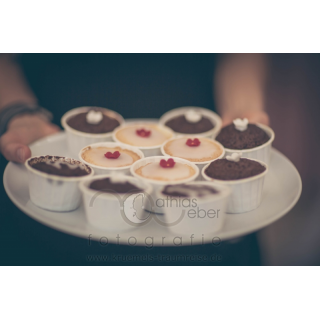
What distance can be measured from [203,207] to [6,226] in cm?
67

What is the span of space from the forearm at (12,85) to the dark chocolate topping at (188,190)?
853 mm

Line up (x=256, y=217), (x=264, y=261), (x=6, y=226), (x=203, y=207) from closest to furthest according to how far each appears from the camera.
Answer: (x=203, y=207), (x=256, y=217), (x=6, y=226), (x=264, y=261)

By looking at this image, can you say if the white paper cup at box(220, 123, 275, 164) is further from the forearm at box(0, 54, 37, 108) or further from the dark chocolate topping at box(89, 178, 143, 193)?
the forearm at box(0, 54, 37, 108)

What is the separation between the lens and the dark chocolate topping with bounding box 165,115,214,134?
58.1 inches

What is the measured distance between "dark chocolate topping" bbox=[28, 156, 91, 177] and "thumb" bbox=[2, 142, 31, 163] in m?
0.08

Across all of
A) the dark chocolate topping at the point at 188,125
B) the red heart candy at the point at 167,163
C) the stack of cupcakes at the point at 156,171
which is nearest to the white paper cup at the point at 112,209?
the stack of cupcakes at the point at 156,171

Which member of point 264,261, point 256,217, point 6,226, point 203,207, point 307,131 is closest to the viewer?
point 203,207

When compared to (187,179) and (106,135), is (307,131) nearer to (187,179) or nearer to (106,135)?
(187,179)

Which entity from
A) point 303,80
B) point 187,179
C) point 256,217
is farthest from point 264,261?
point 303,80

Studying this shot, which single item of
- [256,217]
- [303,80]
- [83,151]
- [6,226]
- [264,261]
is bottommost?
[264,261]

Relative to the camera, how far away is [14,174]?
124 cm

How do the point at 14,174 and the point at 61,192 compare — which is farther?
the point at 14,174

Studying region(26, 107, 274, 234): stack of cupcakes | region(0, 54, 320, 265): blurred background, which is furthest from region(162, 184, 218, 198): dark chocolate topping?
region(0, 54, 320, 265): blurred background

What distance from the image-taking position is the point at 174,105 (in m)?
1.70
